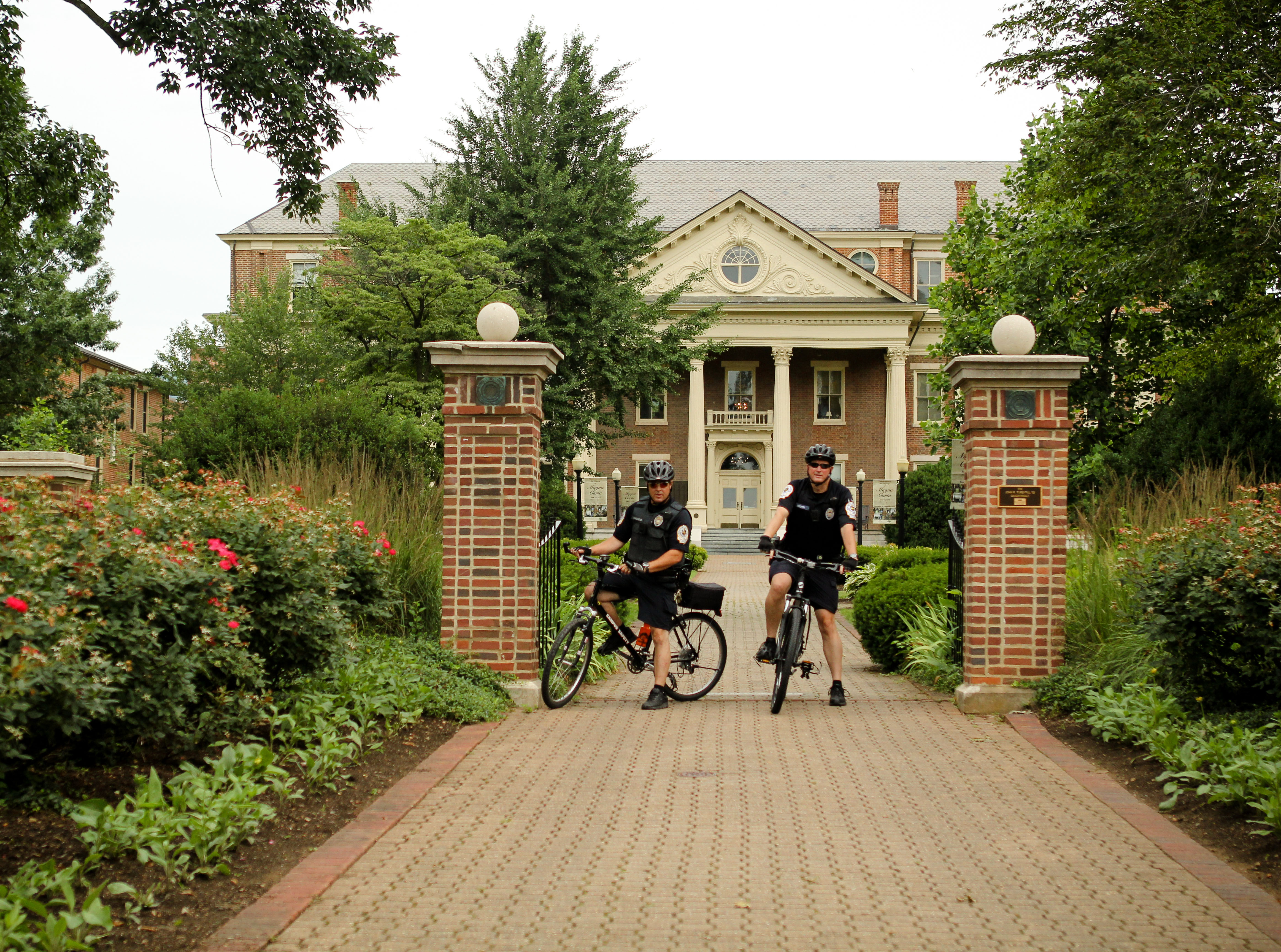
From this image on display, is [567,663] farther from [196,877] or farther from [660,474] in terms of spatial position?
[196,877]

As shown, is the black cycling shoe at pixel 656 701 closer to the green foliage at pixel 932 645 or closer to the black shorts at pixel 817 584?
the black shorts at pixel 817 584

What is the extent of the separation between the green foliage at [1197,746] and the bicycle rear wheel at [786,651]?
1.91 metres

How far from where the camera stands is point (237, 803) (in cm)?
468

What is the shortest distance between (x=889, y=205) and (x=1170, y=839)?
47.8m

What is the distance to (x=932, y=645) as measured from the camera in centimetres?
970

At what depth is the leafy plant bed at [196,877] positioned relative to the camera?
374 centimetres

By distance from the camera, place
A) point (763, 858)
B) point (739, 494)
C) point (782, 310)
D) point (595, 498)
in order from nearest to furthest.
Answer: point (763, 858)
point (595, 498)
point (782, 310)
point (739, 494)

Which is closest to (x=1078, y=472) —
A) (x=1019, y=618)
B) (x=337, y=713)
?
(x=1019, y=618)

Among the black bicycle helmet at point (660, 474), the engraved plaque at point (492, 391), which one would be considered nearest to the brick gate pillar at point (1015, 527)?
the black bicycle helmet at point (660, 474)

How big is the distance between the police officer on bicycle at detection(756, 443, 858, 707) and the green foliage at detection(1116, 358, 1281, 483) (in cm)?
1011

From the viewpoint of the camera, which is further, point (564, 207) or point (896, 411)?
point (896, 411)

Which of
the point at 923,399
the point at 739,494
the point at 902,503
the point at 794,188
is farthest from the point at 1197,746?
the point at 794,188

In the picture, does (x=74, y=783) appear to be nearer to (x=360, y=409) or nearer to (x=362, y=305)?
(x=360, y=409)

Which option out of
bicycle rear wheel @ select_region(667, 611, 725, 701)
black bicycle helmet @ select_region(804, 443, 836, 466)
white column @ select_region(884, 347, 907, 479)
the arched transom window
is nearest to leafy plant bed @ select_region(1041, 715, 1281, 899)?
black bicycle helmet @ select_region(804, 443, 836, 466)
